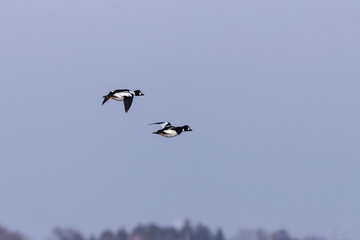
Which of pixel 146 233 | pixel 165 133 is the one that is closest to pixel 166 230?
pixel 146 233

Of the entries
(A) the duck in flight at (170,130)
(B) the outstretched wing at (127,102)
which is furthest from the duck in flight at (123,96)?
(A) the duck in flight at (170,130)

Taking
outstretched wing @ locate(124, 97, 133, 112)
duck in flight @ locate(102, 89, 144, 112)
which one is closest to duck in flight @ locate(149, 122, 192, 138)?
outstretched wing @ locate(124, 97, 133, 112)

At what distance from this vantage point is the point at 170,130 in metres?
95.3

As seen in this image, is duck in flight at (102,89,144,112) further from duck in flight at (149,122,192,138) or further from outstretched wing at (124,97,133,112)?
duck in flight at (149,122,192,138)

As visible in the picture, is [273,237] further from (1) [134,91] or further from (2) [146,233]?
(1) [134,91]

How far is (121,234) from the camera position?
107 m

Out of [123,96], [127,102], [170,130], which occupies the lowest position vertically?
[170,130]

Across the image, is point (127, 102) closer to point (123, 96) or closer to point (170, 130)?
point (123, 96)

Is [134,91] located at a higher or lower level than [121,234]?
higher

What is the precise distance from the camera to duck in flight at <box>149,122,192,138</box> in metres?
95.0

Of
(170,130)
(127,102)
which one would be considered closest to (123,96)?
(127,102)

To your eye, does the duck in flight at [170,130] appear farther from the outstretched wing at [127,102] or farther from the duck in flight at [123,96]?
the duck in flight at [123,96]

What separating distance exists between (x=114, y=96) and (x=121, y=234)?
15.4 metres

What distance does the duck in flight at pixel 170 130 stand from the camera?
9500 cm
